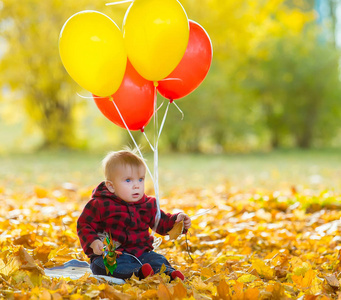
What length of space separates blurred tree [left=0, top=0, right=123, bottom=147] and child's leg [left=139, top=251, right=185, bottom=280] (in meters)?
12.9

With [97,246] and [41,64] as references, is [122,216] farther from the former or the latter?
[41,64]

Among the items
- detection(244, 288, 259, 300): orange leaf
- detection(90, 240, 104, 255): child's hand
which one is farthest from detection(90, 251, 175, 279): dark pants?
detection(244, 288, 259, 300): orange leaf

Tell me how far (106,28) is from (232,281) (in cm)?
159

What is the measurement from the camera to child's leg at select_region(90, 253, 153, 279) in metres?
2.60

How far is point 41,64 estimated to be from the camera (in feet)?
49.7

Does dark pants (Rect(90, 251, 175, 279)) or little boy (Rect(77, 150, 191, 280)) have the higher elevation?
little boy (Rect(77, 150, 191, 280))

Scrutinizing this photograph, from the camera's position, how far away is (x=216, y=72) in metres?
15.9

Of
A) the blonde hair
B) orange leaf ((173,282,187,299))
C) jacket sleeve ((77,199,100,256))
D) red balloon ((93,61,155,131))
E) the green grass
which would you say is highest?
red balloon ((93,61,155,131))

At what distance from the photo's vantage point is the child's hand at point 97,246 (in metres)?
2.58

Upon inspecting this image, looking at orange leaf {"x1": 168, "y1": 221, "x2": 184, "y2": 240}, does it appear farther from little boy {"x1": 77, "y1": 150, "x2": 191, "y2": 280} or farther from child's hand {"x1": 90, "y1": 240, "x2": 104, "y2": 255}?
child's hand {"x1": 90, "y1": 240, "x2": 104, "y2": 255}

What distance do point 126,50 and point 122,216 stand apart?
100cm

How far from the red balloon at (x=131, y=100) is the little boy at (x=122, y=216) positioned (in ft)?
1.12

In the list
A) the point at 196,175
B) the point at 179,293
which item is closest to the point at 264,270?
the point at 179,293

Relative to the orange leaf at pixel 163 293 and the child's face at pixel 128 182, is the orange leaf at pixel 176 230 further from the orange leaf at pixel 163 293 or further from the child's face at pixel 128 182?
the orange leaf at pixel 163 293
